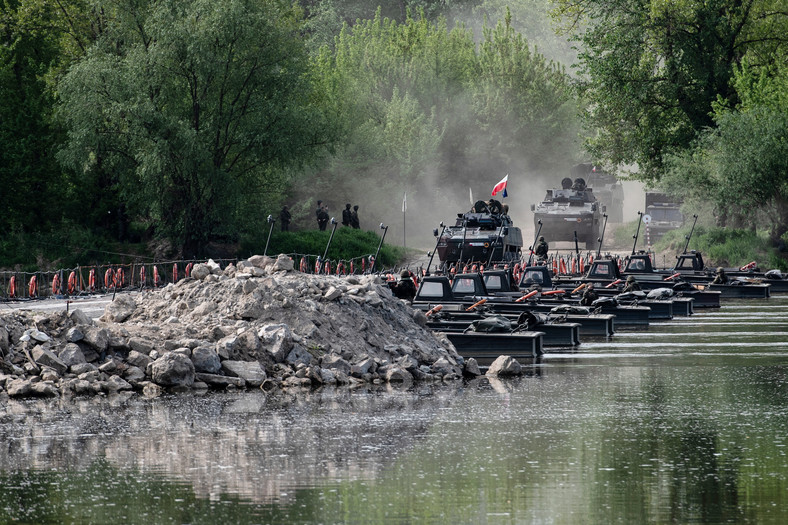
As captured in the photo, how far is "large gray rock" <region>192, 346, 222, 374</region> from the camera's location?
2619 cm

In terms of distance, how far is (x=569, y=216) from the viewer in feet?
206

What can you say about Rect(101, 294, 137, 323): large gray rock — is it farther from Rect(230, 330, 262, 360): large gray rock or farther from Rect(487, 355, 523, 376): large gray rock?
Rect(487, 355, 523, 376): large gray rock

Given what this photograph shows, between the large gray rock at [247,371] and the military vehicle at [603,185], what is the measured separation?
5582 centimetres

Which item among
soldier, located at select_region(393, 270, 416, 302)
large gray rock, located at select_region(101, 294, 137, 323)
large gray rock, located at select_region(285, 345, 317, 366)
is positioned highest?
soldier, located at select_region(393, 270, 416, 302)

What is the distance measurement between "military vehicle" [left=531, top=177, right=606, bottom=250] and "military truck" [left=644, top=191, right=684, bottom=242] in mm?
6625

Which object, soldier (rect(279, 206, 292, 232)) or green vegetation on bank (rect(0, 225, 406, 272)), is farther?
soldier (rect(279, 206, 292, 232))

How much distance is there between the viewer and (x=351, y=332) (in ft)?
92.3

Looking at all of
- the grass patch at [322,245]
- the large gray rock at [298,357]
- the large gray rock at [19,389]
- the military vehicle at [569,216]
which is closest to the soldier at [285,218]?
the grass patch at [322,245]

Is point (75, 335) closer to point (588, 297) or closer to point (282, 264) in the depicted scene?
point (282, 264)

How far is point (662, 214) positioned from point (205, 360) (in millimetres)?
48958

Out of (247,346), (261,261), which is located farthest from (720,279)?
(247,346)

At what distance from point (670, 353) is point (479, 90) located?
184 ft

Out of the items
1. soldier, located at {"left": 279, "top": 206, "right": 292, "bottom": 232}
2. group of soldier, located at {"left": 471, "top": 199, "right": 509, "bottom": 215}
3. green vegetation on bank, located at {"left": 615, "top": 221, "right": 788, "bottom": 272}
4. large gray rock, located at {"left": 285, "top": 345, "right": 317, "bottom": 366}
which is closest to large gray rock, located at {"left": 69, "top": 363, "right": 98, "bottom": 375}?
large gray rock, located at {"left": 285, "top": 345, "right": 317, "bottom": 366}

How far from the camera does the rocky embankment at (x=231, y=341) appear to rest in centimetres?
2556
